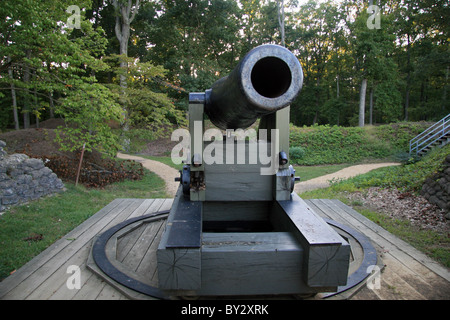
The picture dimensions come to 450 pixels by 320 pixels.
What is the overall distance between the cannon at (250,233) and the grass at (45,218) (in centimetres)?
218

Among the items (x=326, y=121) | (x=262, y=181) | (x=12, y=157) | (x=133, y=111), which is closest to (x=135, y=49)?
(x=133, y=111)

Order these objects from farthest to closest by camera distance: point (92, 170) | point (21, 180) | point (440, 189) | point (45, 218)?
point (92, 170) → point (21, 180) → point (440, 189) → point (45, 218)

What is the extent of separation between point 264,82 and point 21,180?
18.0ft

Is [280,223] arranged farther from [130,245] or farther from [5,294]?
[5,294]

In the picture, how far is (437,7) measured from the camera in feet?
56.2

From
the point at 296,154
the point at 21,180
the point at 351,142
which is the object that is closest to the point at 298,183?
the point at 296,154

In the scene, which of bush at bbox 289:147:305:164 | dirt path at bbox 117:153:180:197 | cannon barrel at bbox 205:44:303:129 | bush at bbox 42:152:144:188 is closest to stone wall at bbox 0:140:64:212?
bush at bbox 42:152:144:188

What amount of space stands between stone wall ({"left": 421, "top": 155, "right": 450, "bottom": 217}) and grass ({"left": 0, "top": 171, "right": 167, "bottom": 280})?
5.61 meters

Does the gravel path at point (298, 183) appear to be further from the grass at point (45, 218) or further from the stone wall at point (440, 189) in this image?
the stone wall at point (440, 189)

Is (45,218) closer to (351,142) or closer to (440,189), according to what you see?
(440,189)

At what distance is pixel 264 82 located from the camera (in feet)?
6.11

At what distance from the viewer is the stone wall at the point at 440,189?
4527 mm

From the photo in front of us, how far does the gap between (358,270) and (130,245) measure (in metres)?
2.15

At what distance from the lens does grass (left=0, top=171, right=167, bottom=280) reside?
3.31 meters
